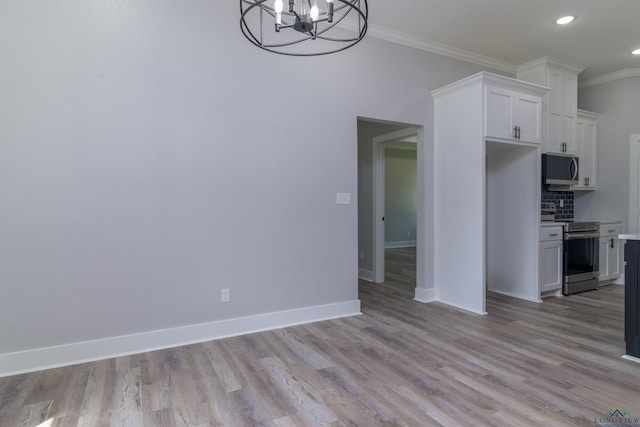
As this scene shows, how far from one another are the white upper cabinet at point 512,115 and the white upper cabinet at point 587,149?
149 centimetres

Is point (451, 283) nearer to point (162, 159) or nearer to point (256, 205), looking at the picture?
point (256, 205)

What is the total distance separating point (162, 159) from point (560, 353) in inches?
135

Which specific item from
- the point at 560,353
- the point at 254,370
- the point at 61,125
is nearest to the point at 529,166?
the point at 560,353

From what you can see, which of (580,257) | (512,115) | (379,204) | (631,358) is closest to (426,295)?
(379,204)

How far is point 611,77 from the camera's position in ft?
16.8

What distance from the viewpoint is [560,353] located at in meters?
2.70

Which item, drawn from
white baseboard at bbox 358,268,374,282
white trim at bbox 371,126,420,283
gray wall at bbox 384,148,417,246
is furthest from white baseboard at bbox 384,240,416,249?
white trim at bbox 371,126,420,283

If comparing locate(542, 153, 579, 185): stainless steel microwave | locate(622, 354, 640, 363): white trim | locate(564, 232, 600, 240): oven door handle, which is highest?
locate(542, 153, 579, 185): stainless steel microwave

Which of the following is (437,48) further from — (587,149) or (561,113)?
(587,149)

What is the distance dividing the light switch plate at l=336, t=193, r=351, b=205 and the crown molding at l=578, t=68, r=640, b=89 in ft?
14.6

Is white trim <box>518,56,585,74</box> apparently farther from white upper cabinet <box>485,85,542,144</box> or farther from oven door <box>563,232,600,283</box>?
oven door <box>563,232,600,283</box>

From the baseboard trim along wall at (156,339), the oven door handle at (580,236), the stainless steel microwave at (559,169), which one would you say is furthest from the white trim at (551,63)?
the baseboard trim along wall at (156,339)

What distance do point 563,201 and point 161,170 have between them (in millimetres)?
5219

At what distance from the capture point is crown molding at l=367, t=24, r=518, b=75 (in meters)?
3.79
